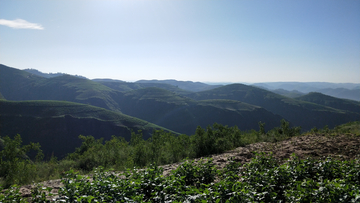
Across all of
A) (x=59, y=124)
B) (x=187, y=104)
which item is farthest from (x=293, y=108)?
(x=59, y=124)

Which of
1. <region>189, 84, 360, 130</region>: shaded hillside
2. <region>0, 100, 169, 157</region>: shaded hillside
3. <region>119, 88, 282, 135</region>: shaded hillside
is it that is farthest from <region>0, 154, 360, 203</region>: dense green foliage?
<region>189, 84, 360, 130</region>: shaded hillside

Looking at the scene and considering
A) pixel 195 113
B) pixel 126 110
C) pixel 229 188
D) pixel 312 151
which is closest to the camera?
pixel 229 188

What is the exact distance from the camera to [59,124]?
69.2 metres

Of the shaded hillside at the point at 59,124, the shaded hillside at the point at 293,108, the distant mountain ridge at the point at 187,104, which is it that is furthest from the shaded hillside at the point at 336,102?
the shaded hillside at the point at 59,124

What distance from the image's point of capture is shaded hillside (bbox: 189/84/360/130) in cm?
10416

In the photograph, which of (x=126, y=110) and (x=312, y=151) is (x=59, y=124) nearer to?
(x=126, y=110)

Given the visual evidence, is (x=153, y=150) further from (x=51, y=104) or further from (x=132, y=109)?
(x=132, y=109)

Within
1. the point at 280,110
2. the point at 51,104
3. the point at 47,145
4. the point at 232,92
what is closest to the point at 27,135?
the point at 47,145

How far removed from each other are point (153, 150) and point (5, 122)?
74888 millimetres

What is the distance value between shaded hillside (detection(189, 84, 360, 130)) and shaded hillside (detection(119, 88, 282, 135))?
21.8 meters

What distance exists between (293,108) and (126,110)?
4644 inches

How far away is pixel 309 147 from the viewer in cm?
677

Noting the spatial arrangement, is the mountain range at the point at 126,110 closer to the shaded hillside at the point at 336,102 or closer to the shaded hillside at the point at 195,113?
the shaded hillside at the point at 195,113

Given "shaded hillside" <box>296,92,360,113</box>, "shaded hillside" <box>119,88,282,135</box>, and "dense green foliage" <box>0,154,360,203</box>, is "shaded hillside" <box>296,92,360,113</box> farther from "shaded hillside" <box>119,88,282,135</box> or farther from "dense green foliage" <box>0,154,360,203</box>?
"dense green foliage" <box>0,154,360,203</box>
